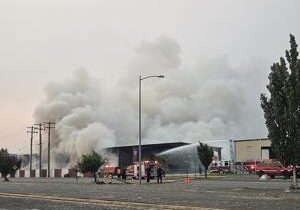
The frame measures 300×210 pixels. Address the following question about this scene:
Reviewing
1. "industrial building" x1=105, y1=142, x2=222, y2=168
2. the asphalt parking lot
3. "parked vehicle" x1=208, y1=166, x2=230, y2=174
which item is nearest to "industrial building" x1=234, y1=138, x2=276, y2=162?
"parked vehicle" x1=208, y1=166, x2=230, y2=174

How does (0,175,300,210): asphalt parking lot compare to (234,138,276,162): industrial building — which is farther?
(234,138,276,162): industrial building

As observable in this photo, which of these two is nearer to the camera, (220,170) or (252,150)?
(220,170)

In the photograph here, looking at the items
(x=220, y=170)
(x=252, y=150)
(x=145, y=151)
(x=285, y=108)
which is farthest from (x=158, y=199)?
(x=145, y=151)

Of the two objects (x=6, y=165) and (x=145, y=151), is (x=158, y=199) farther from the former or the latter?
(x=145, y=151)

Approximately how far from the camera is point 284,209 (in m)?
18.0

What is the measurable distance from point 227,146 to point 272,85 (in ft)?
233

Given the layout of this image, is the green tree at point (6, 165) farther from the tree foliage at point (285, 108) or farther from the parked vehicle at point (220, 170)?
the tree foliage at point (285, 108)

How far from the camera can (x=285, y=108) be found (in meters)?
31.2

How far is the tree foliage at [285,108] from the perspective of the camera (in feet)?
101

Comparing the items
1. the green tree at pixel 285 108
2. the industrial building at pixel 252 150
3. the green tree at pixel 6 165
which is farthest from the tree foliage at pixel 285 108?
the industrial building at pixel 252 150

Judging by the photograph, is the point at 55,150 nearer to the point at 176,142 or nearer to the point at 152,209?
the point at 176,142

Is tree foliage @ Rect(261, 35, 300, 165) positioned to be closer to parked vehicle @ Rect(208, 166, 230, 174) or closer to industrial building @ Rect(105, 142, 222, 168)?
parked vehicle @ Rect(208, 166, 230, 174)

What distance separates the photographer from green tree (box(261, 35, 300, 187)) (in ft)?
101

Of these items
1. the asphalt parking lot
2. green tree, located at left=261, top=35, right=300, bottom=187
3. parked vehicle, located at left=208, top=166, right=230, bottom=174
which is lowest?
the asphalt parking lot
